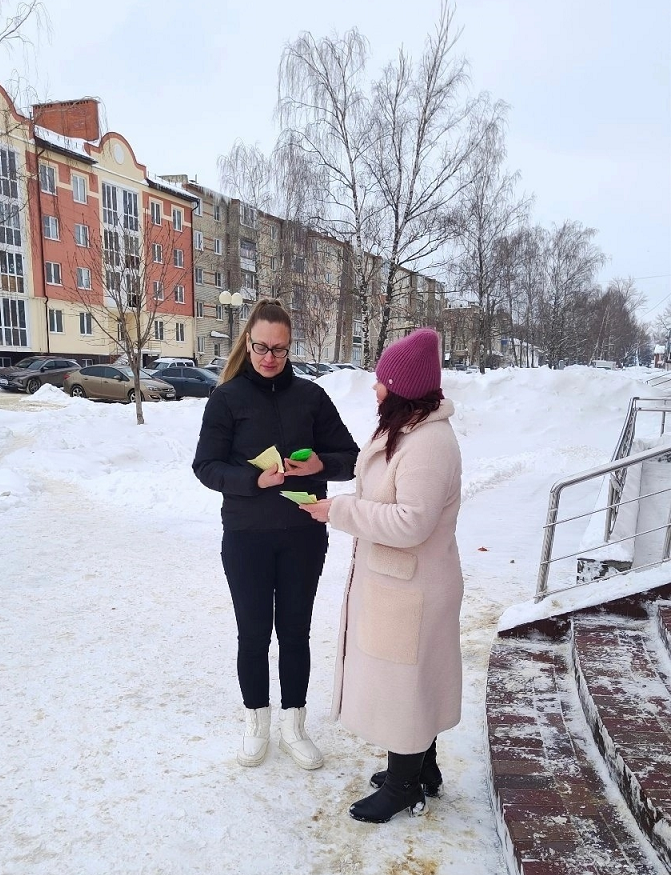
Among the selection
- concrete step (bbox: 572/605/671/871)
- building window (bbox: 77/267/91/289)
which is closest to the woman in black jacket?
concrete step (bbox: 572/605/671/871)

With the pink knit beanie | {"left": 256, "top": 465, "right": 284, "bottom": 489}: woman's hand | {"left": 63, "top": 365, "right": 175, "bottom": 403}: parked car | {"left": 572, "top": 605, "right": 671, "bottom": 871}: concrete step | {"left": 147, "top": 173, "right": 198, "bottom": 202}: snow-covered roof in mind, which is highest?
{"left": 147, "top": 173, "right": 198, "bottom": 202}: snow-covered roof

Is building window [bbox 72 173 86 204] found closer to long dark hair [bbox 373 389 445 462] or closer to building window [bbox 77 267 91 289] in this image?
building window [bbox 77 267 91 289]

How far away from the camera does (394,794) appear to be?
229 centimetres

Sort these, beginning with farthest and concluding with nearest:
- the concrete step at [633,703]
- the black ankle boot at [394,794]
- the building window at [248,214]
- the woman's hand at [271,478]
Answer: the building window at [248,214] → the woman's hand at [271,478] → the black ankle boot at [394,794] → the concrete step at [633,703]

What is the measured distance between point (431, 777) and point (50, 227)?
3544 cm

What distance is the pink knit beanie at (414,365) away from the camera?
6.81 feet

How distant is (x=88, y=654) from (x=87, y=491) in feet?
15.2

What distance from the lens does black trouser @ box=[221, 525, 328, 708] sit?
8.57ft

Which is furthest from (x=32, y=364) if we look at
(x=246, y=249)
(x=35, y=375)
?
(x=246, y=249)

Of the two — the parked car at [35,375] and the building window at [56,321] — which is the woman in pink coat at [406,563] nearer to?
the parked car at [35,375]

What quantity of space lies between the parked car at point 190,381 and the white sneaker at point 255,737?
22.1 metres

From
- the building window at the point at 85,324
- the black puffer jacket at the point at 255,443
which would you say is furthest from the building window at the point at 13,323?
the black puffer jacket at the point at 255,443

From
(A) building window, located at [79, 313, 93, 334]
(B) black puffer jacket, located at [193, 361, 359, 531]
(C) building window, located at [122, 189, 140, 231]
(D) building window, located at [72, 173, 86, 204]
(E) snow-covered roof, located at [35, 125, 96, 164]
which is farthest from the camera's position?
(C) building window, located at [122, 189, 140, 231]

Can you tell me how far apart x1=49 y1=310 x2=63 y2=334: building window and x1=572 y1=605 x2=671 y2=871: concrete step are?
111ft
